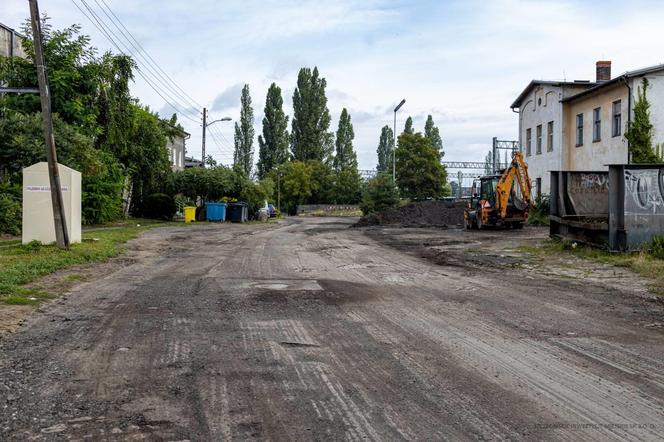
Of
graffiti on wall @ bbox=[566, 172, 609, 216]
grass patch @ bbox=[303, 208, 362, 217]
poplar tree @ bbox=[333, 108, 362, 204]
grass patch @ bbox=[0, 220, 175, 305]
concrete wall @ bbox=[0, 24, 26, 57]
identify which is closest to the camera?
grass patch @ bbox=[0, 220, 175, 305]

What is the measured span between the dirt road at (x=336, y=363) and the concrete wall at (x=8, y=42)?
1010 inches

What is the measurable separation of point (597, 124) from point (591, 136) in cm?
83

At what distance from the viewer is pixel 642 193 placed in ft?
49.5

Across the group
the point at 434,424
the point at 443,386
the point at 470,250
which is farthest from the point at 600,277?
the point at 434,424

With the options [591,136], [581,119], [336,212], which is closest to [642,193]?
[591,136]

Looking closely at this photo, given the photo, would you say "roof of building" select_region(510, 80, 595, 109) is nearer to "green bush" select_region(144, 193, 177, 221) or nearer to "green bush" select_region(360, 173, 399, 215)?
"green bush" select_region(360, 173, 399, 215)

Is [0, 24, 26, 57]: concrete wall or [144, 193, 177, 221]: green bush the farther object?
[144, 193, 177, 221]: green bush

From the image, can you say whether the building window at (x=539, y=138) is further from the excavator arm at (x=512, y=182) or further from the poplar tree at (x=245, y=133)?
the poplar tree at (x=245, y=133)

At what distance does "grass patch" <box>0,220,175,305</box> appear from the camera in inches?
362

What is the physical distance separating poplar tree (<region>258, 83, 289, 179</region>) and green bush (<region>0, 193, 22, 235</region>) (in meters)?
62.1

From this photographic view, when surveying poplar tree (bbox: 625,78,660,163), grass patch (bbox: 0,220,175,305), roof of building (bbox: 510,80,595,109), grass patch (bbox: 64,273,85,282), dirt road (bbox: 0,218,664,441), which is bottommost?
dirt road (bbox: 0,218,664,441)

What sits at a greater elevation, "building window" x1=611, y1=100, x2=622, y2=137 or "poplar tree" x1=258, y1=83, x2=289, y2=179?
"poplar tree" x1=258, y1=83, x2=289, y2=179

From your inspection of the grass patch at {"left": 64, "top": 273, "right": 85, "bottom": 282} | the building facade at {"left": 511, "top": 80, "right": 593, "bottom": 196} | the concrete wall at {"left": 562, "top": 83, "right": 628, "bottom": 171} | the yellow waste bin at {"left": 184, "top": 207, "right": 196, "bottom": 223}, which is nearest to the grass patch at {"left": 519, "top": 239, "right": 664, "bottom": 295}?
the grass patch at {"left": 64, "top": 273, "right": 85, "bottom": 282}

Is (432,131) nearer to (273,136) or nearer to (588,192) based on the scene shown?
(273,136)
